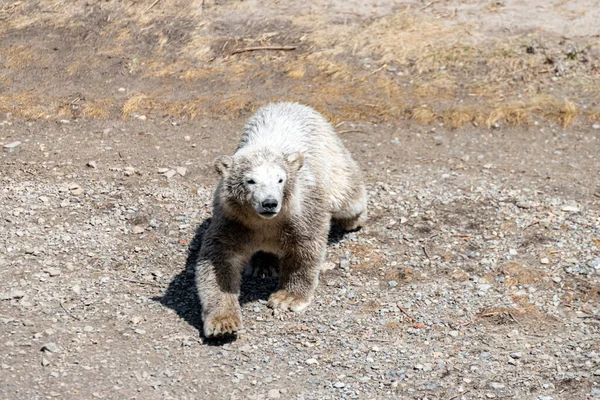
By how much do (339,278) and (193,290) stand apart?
1.44 m

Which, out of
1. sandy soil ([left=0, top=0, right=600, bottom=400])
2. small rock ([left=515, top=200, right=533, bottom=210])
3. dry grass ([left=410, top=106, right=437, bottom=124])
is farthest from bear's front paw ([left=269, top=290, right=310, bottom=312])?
dry grass ([left=410, top=106, right=437, bottom=124])

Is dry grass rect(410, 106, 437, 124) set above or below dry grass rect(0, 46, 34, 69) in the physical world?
below

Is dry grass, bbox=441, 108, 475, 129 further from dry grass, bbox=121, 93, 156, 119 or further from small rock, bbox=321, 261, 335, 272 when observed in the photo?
dry grass, bbox=121, 93, 156, 119

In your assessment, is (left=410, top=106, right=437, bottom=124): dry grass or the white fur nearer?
the white fur

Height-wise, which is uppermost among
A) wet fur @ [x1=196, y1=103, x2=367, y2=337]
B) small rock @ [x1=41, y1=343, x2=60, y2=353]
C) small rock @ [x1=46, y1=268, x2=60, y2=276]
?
wet fur @ [x1=196, y1=103, x2=367, y2=337]

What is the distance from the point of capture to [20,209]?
9031 millimetres

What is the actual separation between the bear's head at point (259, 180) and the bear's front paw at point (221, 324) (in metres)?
0.92

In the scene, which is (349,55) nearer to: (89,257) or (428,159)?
(428,159)

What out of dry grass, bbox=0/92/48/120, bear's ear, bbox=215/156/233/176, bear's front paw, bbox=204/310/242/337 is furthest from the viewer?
dry grass, bbox=0/92/48/120

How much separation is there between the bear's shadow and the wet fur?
25 cm

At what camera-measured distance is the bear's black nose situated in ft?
21.5

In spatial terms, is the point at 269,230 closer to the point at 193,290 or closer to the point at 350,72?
the point at 193,290

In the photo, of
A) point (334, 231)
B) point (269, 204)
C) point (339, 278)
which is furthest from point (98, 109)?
point (269, 204)

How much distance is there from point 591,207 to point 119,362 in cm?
559
